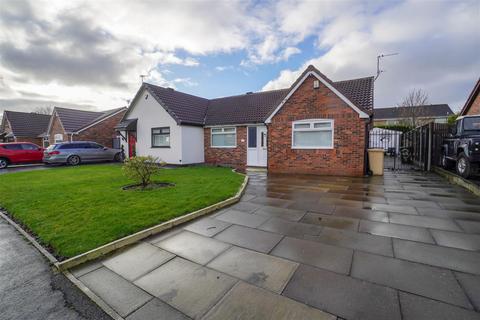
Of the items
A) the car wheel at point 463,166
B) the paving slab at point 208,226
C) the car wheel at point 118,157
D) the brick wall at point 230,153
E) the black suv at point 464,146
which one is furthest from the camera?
the car wheel at point 118,157

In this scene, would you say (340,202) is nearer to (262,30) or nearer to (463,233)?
(463,233)

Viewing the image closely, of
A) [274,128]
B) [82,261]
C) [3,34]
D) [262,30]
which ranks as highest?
[262,30]

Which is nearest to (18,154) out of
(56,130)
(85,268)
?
(56,130)

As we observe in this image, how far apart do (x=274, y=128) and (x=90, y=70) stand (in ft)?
42.2

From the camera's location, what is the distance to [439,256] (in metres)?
2.96

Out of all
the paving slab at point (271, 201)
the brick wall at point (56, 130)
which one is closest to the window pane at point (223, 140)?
the paving slab at point (271, 201)

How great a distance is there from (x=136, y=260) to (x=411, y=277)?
11.4 ft

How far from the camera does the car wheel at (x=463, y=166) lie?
289 inches

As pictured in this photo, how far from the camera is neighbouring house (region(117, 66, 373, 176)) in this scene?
9734mm

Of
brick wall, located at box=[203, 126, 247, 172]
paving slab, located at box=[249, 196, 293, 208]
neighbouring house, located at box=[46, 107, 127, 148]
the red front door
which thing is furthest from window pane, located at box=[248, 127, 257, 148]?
neighbouring house, located at box=[46, 107, 127, 148]

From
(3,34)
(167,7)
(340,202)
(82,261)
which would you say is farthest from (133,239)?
(3,34)

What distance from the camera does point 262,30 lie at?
1021cm

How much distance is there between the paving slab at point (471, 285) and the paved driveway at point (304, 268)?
0.03ft

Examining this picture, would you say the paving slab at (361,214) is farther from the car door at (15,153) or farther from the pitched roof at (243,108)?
the car door at (15,153)
